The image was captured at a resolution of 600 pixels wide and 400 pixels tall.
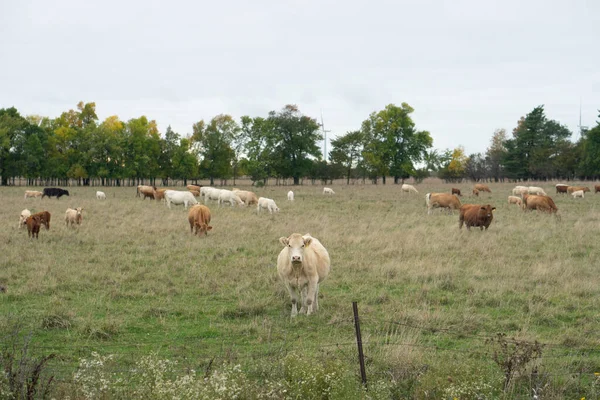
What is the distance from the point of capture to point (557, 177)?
8144cm

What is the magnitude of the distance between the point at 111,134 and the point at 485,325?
72.0m

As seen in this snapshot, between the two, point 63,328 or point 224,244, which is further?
point 224,244

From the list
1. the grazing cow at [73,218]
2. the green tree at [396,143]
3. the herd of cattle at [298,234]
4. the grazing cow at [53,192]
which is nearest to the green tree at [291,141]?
the green tree at [396,143]

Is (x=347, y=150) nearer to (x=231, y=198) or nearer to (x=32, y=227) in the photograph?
(x=231, y=198)

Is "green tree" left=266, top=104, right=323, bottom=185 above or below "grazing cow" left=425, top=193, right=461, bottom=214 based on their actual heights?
above

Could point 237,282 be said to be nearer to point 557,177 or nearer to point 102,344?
point 102,344

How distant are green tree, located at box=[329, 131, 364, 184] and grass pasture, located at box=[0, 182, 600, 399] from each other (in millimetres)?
67509

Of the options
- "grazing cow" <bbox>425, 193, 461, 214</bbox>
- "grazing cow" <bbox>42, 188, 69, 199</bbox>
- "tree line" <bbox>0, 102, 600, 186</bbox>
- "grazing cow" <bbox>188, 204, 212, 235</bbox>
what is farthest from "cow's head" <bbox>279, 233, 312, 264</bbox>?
"tree line" <bbox>0, 102, 600, 186</bbox>

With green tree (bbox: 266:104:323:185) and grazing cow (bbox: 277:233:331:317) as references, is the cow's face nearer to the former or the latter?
grazing cow (bbox: 277:233:331:317)

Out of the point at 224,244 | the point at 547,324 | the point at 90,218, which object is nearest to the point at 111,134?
the point at 90,218

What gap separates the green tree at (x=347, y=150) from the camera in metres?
86.4

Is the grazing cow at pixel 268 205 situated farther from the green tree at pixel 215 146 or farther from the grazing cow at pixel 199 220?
the green tree at pixel 215 146

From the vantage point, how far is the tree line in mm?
68625

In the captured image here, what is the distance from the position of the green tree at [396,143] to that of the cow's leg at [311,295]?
67.9m
